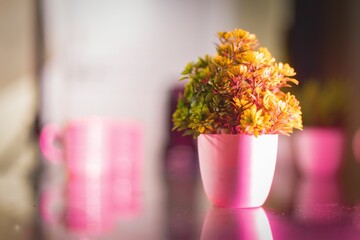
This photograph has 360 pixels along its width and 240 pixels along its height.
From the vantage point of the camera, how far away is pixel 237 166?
0.59m

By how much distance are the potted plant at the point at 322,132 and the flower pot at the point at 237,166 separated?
49 centimetres

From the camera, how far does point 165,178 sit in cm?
103

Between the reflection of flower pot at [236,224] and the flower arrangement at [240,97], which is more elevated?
the flower arrangement at [240,97]

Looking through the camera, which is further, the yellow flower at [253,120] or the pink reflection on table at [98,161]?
the pink reflection on table at [98,161]

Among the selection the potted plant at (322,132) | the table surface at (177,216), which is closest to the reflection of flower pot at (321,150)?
the potted plant at (322,132)

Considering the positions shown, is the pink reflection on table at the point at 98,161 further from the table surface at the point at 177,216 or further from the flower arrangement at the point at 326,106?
the flower arrangement at the point at 326,106

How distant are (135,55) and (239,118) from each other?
69 centimetres

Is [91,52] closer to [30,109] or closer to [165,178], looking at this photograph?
[30,109]

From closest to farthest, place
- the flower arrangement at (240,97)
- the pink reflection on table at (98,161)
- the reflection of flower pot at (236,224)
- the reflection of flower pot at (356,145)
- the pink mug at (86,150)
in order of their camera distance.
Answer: the reflection of flower pot at (236,224) < the flower arrangement at (240,97) < the pink reflection on table at (98,161) < the pink mug at (86,150) < the reflection of flower pot at (356,145)

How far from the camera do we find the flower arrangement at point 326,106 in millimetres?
1097

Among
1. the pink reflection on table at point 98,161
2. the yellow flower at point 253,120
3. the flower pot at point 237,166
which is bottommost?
the pink reflection on table at point 98,161

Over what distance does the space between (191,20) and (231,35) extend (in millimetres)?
657

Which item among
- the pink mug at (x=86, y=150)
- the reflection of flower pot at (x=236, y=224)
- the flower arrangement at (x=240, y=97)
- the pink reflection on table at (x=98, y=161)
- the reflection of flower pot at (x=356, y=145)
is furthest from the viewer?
the reflection of flower pot at (x=356, y=145)

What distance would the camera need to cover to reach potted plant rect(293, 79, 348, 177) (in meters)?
1.07
